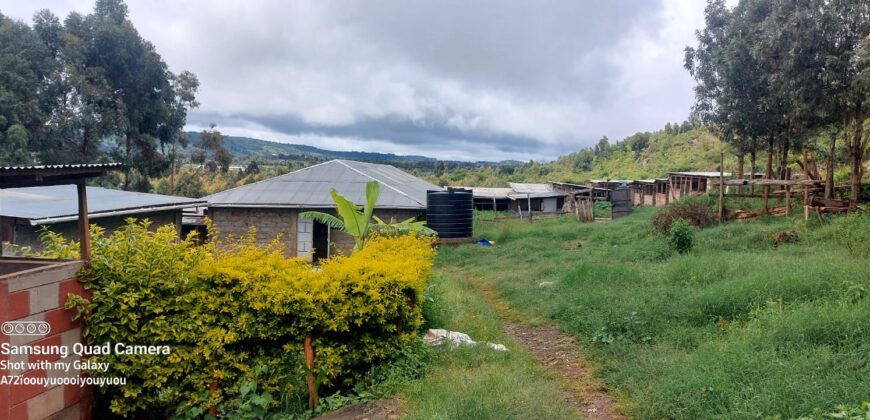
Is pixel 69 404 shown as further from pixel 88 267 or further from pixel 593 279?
pixel 593 279

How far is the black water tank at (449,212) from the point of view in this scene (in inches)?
688

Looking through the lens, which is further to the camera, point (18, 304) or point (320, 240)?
point (320, 240)

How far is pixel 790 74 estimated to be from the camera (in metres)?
13.2

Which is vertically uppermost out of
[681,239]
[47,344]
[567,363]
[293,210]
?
[293,210]

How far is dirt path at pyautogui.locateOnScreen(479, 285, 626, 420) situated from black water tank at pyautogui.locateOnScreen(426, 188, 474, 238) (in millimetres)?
8140

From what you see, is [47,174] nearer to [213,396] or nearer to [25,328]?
[25,328]

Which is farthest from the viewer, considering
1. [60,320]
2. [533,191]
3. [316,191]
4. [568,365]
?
[533,191]

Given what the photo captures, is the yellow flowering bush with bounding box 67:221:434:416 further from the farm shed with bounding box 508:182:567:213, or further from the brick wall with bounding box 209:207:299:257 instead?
the farm shed with bounding box 508:182:567:213

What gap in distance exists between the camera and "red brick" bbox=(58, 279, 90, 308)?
435cm

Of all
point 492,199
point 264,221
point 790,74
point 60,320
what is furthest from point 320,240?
point 492,199

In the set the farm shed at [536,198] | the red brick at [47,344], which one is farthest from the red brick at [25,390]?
the farm shed at [536,198]

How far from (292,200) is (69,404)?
12621mm

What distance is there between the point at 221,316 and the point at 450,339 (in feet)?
8.97

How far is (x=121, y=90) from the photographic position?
72.7 ft
